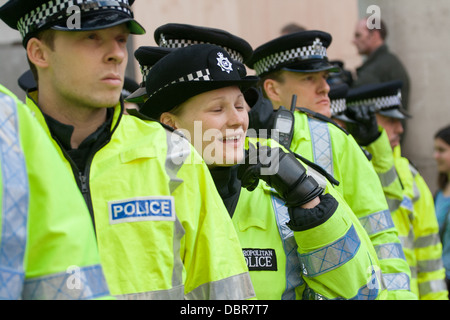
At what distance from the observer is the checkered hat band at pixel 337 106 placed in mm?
5656

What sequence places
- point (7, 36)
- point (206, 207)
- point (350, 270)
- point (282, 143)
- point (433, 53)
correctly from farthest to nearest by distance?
point (433, 53)
point (7, 36)
point (282, 143)
point (350, 270)
point (206, 207)

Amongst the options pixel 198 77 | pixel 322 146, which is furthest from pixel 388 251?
pixel 198 77

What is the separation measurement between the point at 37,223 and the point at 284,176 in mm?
1366

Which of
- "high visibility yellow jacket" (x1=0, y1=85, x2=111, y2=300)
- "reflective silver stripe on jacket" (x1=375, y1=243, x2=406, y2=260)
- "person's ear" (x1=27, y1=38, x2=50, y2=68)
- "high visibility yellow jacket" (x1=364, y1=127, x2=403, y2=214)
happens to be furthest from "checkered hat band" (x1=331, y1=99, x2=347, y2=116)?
"high visibility yellow jacket" (x1=0, y1=85, x2=111, y2=300)

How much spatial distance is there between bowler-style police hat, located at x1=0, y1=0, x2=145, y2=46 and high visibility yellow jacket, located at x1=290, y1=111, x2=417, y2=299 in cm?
153

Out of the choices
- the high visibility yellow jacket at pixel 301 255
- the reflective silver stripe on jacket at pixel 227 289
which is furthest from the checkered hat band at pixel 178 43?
the reflective silver stripe on jacket at pixel 227 289

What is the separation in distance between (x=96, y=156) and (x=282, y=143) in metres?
1.47

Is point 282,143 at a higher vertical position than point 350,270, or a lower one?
higher

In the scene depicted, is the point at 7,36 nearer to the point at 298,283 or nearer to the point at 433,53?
the point at 298,283

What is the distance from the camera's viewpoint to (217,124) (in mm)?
3164

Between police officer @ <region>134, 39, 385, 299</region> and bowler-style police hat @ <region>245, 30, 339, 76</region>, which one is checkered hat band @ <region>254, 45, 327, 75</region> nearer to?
bowler-style police hat @ <region>245, 30, 339, 76</region>

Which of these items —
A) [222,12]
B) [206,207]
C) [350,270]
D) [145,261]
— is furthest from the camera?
[222,12]

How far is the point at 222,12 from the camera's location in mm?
7930

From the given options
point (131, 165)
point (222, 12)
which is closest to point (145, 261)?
point (131, 165)
